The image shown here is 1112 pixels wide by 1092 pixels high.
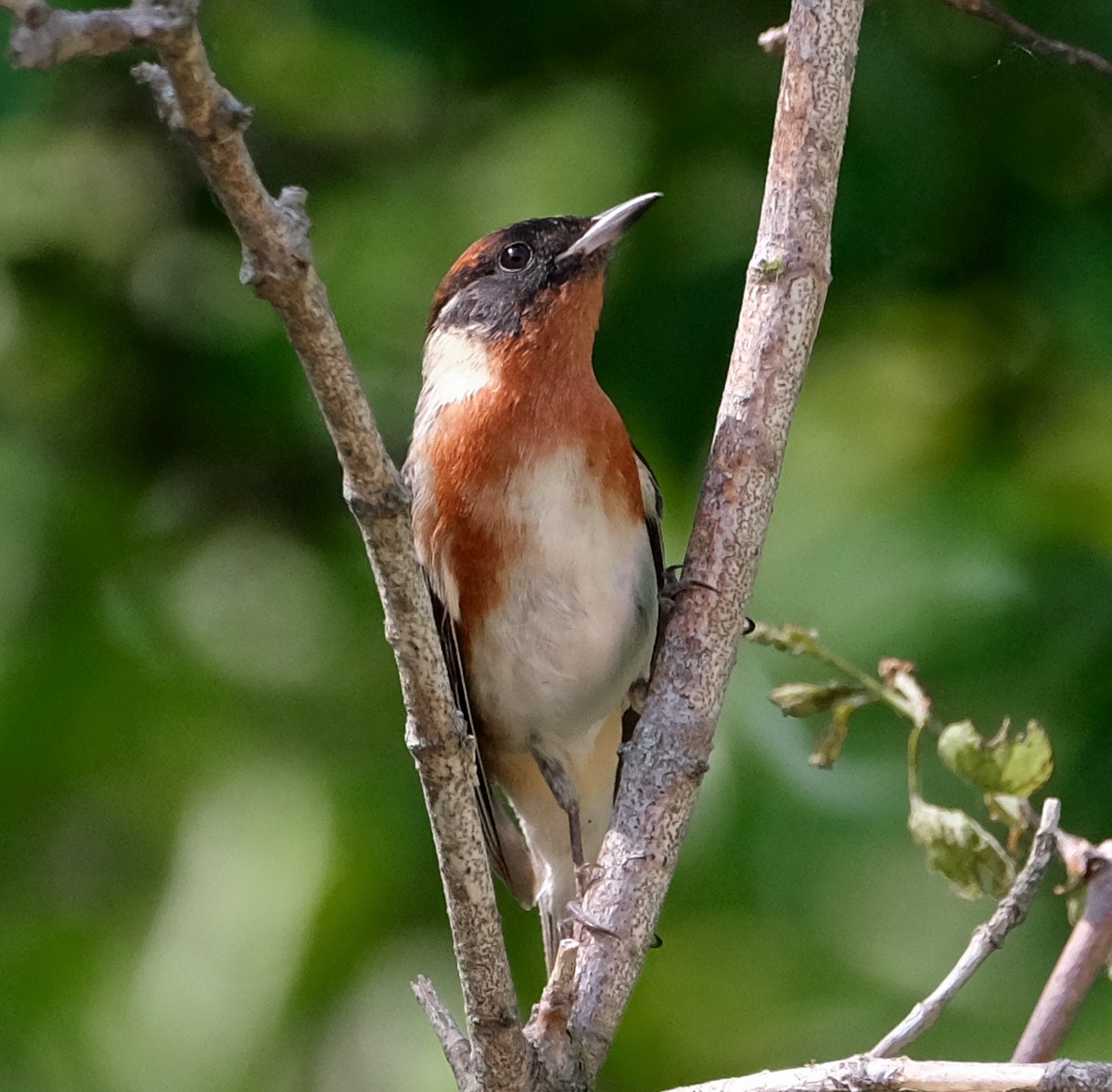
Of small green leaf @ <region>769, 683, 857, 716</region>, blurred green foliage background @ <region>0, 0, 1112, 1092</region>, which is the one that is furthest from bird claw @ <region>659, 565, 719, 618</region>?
blurred green foliage background @ <region>0, 0, 1112, 1092</region>

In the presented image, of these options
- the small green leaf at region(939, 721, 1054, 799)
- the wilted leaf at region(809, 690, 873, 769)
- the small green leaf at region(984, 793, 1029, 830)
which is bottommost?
the small green leaf at region(984, 793, 1029, 830)

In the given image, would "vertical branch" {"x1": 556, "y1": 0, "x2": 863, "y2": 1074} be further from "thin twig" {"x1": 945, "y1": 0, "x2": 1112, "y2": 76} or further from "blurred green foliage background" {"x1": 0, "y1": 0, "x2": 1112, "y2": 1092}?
"blurred green foliage background" {"x1": 0, "y1": 0, "x2": 1112, "y2": 1092}

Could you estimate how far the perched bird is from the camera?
135 inches

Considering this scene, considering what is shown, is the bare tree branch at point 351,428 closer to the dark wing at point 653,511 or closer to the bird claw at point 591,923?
the bird claw at point 591,923

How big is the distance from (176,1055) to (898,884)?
184 centimetres

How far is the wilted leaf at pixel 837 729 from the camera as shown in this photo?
8.79 feet

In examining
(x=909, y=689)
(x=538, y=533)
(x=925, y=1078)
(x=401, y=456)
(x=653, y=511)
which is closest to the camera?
(x=925, y=1078)

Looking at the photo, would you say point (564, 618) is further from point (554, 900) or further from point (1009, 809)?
point (1009, 809)

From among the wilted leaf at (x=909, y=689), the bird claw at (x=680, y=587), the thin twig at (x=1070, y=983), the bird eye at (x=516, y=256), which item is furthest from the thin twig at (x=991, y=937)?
the bird eye at (x=516, y=256)

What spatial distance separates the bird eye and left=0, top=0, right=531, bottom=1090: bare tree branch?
1966 mm

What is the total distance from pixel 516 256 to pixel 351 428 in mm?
2124

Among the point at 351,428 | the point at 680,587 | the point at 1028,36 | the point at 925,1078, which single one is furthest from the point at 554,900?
the point at 351,428

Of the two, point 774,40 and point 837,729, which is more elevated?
point 774,40

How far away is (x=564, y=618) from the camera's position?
3.57 metres
